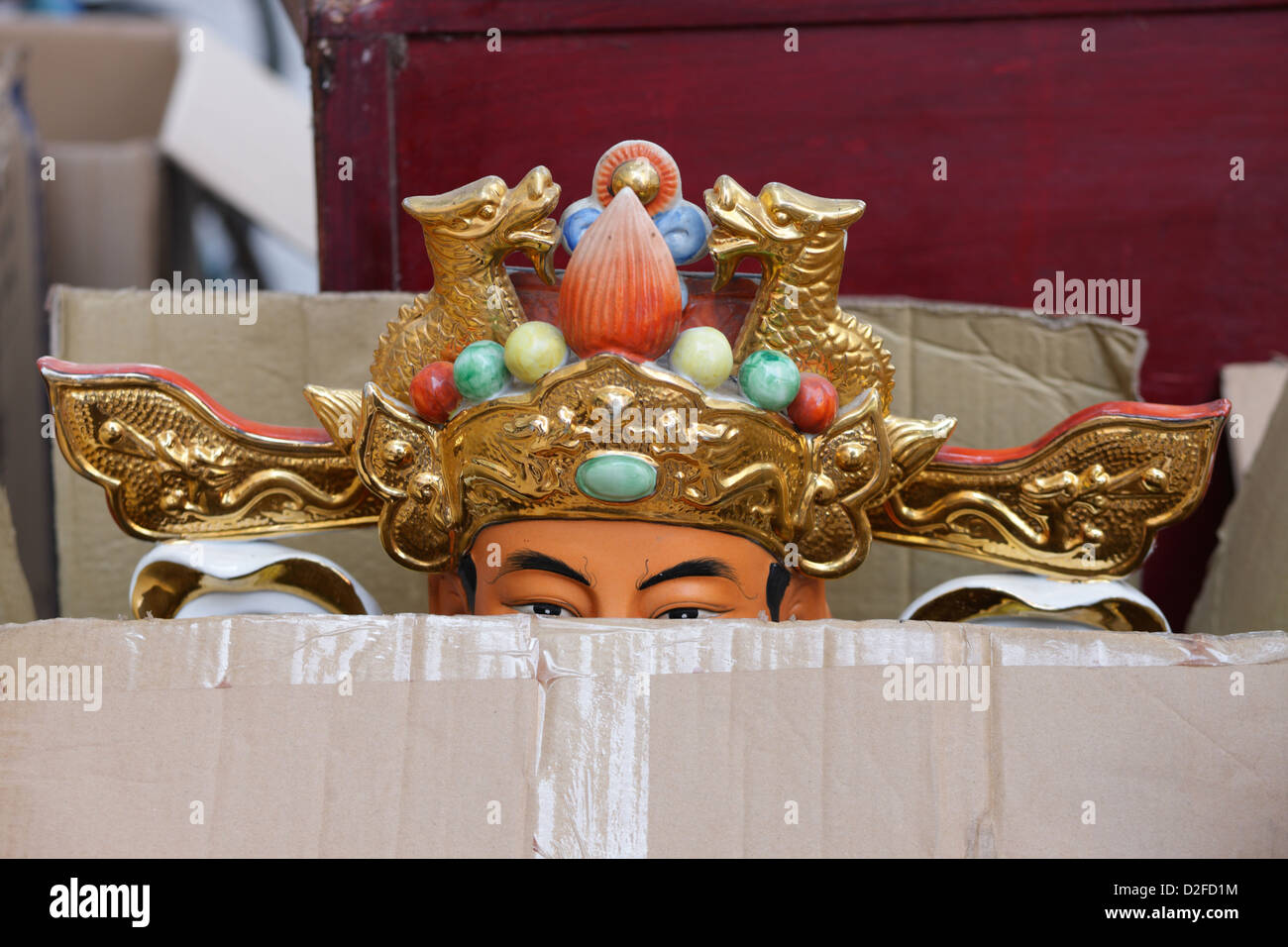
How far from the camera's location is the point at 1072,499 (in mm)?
1143

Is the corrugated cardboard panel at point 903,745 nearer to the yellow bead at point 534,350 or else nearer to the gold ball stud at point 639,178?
the yellow bead at point 534,350


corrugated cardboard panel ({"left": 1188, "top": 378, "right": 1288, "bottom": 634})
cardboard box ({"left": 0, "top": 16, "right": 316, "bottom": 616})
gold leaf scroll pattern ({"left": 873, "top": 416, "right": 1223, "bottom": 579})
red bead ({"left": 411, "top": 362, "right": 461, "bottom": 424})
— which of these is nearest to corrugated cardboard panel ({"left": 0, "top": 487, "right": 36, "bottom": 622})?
cardboard box ({"left": 0, "top": 16, "right": 316, "bottom": 616})

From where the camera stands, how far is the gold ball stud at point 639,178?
1.05 m

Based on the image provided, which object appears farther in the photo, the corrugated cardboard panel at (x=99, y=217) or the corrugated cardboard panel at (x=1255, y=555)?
the corrugated cardboard panel at (x=99, y=217)

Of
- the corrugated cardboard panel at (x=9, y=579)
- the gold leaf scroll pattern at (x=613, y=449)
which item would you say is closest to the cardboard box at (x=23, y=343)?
the corrugated cardboard panel at (x=9, y=579)

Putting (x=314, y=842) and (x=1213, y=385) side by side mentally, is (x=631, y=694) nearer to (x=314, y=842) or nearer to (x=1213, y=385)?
(x=314, y=842)

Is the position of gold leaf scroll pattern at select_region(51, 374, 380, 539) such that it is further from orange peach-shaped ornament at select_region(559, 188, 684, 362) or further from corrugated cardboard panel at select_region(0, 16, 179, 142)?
corrugated cardboard panel at select_region(0, 16, 179, 142)

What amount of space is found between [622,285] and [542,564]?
262 millimetres

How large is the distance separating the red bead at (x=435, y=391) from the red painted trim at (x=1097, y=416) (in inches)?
17.7

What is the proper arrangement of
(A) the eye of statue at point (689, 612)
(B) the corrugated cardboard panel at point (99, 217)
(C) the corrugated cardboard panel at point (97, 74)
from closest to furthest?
(A) the eye of statue at point (689, 612) < (B) the corrugated cardboard panel at point (99, 217) < (C) the corrugated cardboard panel at point (97, 74)

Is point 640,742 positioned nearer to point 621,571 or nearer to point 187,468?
point 621,571

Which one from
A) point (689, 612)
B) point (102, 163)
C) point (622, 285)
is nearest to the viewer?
point (622, 285)

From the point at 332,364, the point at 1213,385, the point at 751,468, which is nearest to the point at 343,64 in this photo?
the point at 332,364

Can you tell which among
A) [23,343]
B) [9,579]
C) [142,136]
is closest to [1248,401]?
[9,579]
